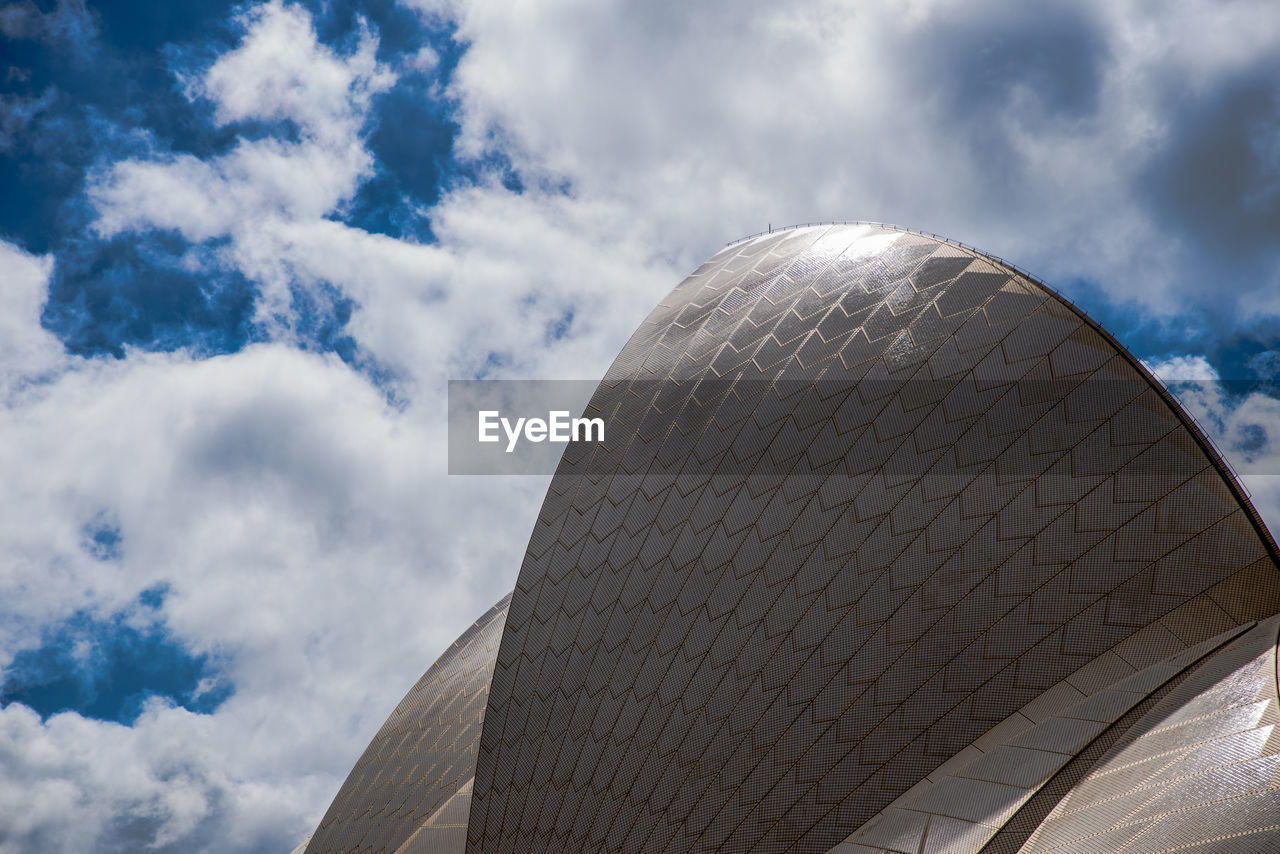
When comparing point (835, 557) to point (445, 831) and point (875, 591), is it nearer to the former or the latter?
point (875, 591)

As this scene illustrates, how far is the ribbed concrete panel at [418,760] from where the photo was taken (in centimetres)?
1355

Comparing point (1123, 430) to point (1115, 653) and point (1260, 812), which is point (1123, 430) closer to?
point (1115, 653)

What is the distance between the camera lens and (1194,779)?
18.3 ft

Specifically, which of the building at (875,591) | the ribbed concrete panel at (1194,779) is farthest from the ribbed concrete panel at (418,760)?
the ribbed concrete panel at (1194,779)

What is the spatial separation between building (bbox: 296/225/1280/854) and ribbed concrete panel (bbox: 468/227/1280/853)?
0.03 metres

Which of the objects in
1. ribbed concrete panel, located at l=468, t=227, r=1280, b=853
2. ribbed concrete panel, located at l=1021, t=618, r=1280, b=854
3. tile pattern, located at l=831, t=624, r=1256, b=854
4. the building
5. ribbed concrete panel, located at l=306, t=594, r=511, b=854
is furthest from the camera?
ribbed concrete panel, located at l=306, t=594, r=511, b=854

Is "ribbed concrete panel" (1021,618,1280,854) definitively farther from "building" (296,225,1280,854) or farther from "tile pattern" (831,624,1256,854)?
"tile pattern" (831,624,1256,854)

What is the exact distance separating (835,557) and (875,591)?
59cm

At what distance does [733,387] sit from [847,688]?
13.5ft

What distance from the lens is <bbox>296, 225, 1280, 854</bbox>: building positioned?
736 cm

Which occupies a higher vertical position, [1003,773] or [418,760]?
[418,760]

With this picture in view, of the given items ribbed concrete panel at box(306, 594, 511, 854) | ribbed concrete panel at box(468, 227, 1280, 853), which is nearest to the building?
ribbed concrete panel at box(468, 227, 1280, 853)

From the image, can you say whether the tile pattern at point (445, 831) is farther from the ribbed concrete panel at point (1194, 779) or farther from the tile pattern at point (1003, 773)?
the ribbed concrete panel at point (1194, 779)

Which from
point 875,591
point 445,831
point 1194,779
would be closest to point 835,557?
point 875,591
